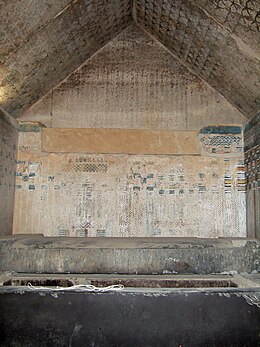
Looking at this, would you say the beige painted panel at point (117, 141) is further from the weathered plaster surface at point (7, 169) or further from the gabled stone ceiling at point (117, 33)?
the gabled stone ceiling at point (117, 33)

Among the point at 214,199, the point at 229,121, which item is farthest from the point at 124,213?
the point at 229,121

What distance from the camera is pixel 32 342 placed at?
9.29 ft

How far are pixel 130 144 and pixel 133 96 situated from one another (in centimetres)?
80

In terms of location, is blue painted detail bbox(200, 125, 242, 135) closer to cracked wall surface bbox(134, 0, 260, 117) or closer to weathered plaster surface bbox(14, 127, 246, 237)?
weathered plaster surface bbox(14, 127, 246, 237)

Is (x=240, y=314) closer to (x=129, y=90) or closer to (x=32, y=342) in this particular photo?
(x=32, y=342)

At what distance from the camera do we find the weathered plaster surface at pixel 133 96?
5.70 m

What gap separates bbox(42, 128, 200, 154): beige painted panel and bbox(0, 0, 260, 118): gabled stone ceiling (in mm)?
704

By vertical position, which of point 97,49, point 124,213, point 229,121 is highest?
point 97,49

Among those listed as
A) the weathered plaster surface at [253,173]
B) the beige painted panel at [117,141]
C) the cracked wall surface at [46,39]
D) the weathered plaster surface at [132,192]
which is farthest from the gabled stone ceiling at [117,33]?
the weathered plaster surface at [132,192]

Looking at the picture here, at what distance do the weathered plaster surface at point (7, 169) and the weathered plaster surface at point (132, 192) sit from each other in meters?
0.16

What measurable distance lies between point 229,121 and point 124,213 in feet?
7.31

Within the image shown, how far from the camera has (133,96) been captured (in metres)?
5.76

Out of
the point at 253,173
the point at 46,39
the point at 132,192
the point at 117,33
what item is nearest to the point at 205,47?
the point at 117,33

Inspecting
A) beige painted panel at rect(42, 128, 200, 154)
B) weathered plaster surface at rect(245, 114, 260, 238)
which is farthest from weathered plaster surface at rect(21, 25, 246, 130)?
weathered plaster surface at rect(245, 114, 260, 238)
